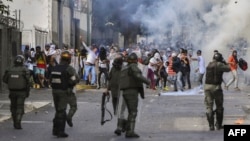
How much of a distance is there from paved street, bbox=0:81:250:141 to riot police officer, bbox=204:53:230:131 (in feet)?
1.21

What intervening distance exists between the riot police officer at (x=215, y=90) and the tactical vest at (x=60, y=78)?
309 cm

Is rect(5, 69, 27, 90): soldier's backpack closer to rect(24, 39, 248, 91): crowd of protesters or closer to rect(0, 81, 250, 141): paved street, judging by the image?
rect(0, 81, 250, 141): paved street

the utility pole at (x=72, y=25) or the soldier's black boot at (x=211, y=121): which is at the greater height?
the utility pole at (x=72, y=25)

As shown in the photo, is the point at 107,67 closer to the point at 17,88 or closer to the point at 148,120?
the point at 148,120

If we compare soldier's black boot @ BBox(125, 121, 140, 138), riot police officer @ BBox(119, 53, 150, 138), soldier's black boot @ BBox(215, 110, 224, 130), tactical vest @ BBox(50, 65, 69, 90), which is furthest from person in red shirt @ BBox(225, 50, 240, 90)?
tactical vest @ BBox(50, 65, 69, 90)

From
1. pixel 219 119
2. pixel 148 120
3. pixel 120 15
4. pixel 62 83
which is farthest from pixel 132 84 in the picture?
pixel 120 15

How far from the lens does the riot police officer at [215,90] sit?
613 inches

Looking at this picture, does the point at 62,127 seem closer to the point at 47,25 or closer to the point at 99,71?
the point at 99,71

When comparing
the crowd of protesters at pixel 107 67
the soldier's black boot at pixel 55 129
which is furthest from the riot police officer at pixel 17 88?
the crowd of protesters at pixel 107 67

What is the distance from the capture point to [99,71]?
29.2 metres

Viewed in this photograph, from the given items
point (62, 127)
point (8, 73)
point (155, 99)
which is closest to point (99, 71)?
point (155, 99)

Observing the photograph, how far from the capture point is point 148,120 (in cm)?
1753

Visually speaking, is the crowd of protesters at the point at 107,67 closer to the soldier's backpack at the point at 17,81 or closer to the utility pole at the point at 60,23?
the utility pole at the point at 60,23

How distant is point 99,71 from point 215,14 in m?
6.37
